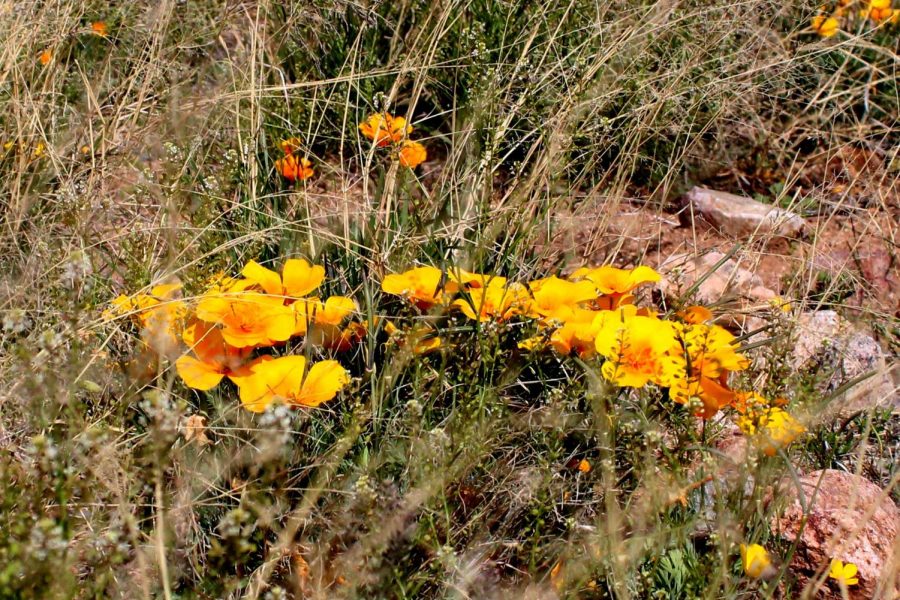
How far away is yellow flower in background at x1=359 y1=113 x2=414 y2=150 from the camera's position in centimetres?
234

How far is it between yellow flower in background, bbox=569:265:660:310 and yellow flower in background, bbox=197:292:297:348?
632 millimetres

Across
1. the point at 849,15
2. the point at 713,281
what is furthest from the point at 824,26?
the point at 713,281

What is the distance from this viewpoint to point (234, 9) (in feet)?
9.58

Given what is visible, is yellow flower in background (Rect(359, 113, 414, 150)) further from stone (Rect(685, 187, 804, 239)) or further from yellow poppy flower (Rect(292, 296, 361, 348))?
stone (Rect(685, 187, 804, 239))

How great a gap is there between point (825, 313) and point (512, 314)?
1074 mm

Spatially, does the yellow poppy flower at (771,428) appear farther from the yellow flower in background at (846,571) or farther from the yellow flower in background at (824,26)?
the yellow flower in background at (824,26)

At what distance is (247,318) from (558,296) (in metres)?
0.61

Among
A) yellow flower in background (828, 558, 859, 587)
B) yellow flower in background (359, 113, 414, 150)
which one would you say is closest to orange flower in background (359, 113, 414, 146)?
yellow flower in background (359, 113, 414, 150)

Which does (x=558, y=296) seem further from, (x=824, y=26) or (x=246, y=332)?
(x=824, y=26)

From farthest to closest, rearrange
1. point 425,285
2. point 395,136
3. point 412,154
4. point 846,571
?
point 412,154 < point 395,136 < point 425,285 < point 846,571

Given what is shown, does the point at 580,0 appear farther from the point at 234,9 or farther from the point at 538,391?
the point at 538,391

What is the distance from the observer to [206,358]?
1763mm

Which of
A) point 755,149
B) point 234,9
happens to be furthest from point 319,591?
point 755,149

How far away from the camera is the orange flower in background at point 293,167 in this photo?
2.44m
